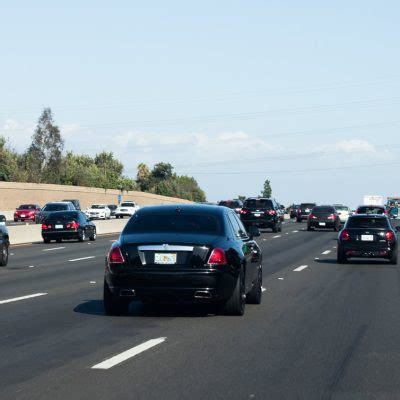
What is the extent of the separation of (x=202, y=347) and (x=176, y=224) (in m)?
3.67

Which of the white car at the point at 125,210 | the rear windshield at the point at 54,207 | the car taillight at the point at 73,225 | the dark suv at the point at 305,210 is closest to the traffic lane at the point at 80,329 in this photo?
the car taillight at the point at 73,225

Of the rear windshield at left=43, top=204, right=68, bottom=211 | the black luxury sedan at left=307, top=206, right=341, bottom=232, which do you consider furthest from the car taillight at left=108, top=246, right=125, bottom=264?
the black luxury sedan at left=307, top=206, right=341, bottom=232

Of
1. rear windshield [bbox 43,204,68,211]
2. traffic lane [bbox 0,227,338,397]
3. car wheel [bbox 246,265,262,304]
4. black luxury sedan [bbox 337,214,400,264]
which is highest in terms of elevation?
rear windshield [bbox 43,204,68,211]

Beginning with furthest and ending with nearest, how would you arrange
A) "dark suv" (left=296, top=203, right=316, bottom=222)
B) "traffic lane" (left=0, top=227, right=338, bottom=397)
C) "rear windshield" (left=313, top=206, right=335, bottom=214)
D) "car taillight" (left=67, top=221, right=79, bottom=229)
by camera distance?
"dark suv" (left=296, top=203, right=316, bottom=222)
"rear windshield" (left=313, top=206, right=335, bottom=214)
"car taillight" (left=67, top=221, right=79, bottom=229)
"traffic lane" (left=0, top=227, right=338, bottom=397)

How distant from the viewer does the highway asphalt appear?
28.8ft

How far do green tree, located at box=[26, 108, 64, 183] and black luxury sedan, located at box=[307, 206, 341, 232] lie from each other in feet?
210

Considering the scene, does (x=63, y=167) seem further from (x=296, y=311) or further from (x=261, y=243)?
(x=296, y=311)

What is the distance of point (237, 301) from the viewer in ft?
47.0

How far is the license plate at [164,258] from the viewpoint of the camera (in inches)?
551

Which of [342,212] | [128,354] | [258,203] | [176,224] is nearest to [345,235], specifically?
[176,224]

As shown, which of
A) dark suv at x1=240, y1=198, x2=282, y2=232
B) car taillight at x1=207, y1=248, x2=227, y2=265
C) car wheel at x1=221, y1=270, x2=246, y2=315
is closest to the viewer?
car taillight at x1=207, y1=248, x2=227, y2=265

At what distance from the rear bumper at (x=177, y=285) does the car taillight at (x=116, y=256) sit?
0.71 feet

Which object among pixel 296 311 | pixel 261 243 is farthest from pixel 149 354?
pixel 261 243

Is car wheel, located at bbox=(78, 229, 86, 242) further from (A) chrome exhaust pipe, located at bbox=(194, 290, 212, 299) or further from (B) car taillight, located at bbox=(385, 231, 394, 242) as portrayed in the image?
(A) chrome exhaust pipe, located at bbox=(194, 290, 212, 299)
